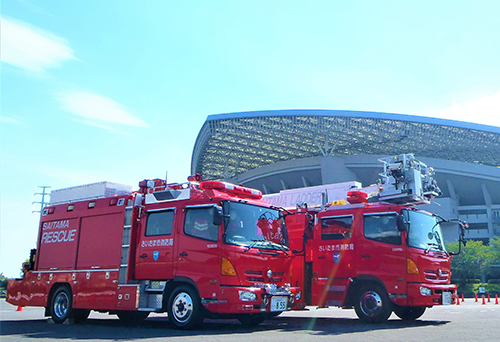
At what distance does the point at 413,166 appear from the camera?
14.1 metres

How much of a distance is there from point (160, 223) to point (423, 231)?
6.07 meters

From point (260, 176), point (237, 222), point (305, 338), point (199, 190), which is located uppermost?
point (260, 176)

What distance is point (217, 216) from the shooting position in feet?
29.6

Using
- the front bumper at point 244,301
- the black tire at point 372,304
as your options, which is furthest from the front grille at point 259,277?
the black tire at point 372,304

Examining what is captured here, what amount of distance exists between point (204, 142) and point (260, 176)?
13692 mm

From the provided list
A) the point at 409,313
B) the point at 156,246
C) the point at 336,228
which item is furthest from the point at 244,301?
the point at 409,313

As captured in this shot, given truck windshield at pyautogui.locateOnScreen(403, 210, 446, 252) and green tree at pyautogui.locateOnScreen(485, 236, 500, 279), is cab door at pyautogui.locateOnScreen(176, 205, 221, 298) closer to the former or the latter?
truck windshield at pyautogui.locateOnScreen(403, 210, 446, 252)

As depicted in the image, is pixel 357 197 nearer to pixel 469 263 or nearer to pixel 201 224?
pixel 201 224

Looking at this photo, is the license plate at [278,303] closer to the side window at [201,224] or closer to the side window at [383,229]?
the side window at [201,224]

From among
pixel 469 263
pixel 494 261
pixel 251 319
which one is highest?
pixel 494 261

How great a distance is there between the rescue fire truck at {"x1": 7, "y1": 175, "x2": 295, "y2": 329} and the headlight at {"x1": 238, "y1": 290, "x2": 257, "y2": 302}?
0.7 inches

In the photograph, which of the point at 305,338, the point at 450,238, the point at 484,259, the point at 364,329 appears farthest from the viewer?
the point at 450,238

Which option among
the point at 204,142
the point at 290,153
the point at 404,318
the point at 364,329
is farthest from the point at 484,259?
the point at 364,329

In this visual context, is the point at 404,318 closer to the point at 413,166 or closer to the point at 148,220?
the point at 413,166
